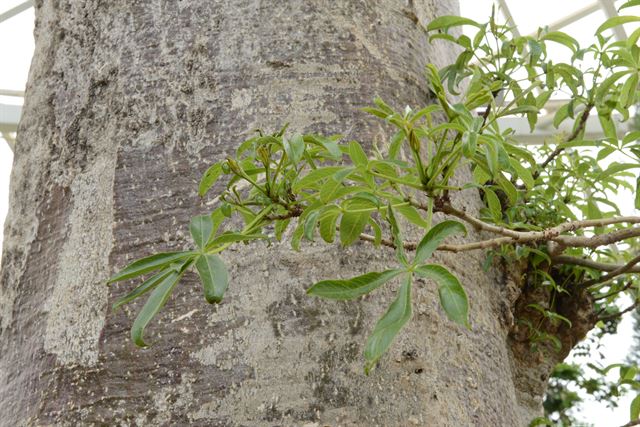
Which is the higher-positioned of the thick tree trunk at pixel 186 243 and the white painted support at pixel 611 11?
the thick tree trunk at pixel 186 243

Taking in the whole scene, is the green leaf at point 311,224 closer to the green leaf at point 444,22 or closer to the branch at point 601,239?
the branch at point 601,239

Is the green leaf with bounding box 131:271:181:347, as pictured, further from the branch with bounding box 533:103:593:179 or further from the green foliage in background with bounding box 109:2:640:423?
the branch with bounding box 533:103:593:179

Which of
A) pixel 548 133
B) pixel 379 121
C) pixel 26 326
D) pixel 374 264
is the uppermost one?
pixel 379 121

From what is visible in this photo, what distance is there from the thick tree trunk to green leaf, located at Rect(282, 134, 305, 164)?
0.65 ft

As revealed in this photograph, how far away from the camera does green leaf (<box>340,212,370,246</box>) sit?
2.86 ft

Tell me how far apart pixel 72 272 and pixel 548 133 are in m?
5.44

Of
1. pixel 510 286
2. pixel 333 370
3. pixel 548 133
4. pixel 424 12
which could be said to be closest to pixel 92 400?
pixel 333 370

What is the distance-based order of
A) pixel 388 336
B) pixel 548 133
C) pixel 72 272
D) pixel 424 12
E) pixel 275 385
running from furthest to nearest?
1. pixel 548 133
2. pixel 424 12
3. pixel 72 272
4. pixel 275 385
5. pixel 388 336

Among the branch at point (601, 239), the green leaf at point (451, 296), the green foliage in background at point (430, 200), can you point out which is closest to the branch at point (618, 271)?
the green foliage in background at point (430, 200)

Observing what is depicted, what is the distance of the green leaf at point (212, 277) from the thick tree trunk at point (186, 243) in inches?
7.2

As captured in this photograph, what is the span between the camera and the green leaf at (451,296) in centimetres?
70

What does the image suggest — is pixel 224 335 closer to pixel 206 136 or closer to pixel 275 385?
pixel 275 385

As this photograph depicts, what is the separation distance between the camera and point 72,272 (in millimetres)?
1055

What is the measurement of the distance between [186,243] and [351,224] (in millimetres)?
235
